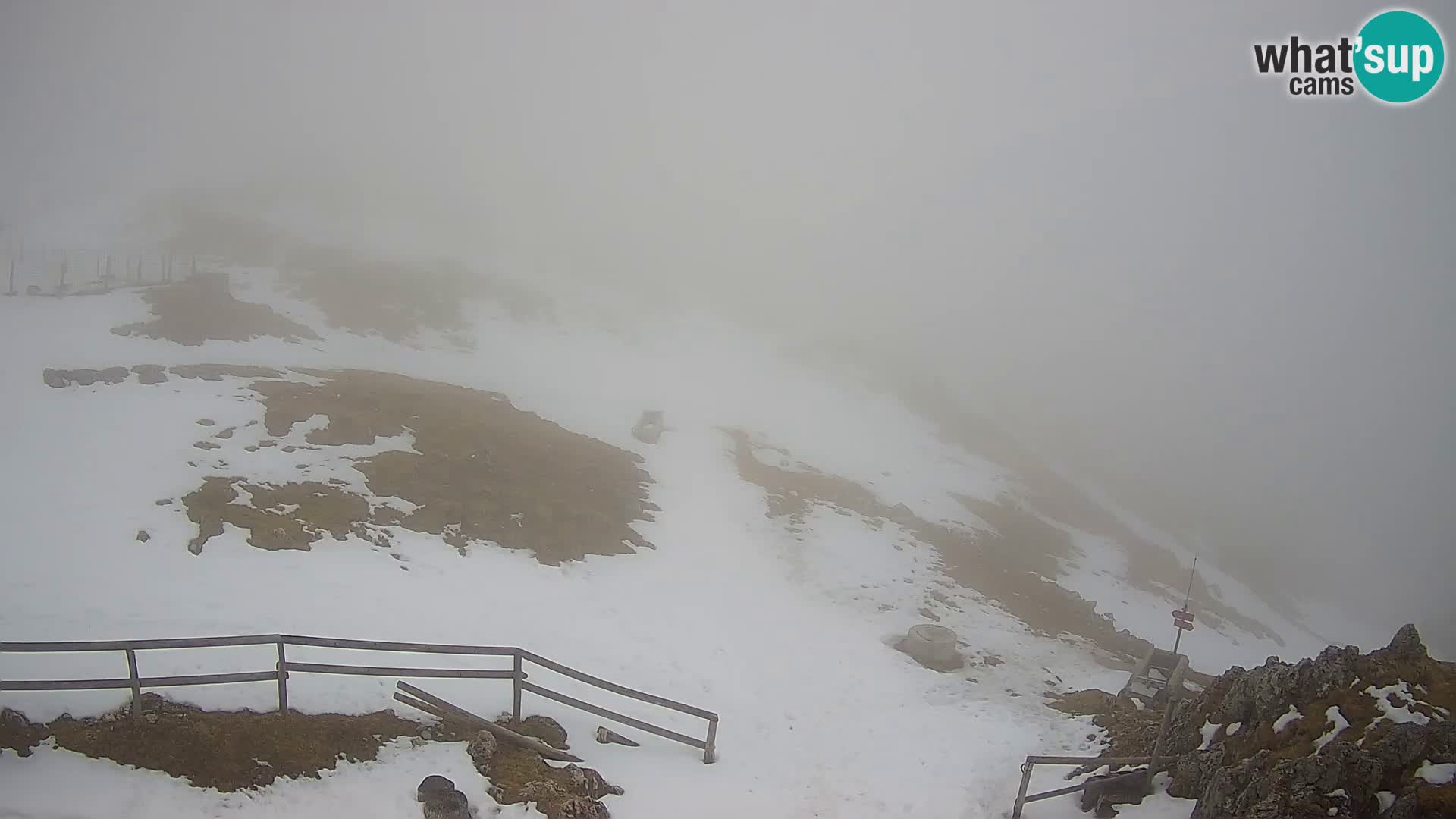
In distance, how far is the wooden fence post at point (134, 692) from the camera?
9.43m

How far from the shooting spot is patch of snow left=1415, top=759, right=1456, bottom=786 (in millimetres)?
7840

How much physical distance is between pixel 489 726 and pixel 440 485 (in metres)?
13.8

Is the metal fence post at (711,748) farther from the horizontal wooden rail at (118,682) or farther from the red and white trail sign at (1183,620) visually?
the red and white trail sign at (1183,620)

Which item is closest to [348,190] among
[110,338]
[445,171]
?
[445,171]

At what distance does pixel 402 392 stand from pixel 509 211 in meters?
99.2

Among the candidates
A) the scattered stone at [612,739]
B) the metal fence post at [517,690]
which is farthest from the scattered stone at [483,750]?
the scattered stone at [612,739]

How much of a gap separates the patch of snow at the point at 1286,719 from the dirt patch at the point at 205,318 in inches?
1689

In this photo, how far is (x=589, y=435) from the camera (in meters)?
38.1

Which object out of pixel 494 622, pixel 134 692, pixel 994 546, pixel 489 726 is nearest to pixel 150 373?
pixel 494 622

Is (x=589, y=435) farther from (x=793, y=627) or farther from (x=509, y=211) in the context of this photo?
(x=509, y=211)

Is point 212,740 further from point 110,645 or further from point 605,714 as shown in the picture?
point 605,714

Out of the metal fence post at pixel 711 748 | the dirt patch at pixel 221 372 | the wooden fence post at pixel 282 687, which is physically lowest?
the metal fence post at pixel 711 748

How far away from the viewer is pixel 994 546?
123 feet

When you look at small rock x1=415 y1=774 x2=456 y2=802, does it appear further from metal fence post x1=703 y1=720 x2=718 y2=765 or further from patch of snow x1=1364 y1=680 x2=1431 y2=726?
patch of snow x1=1364 y1=680 x2=1431 y2=726
